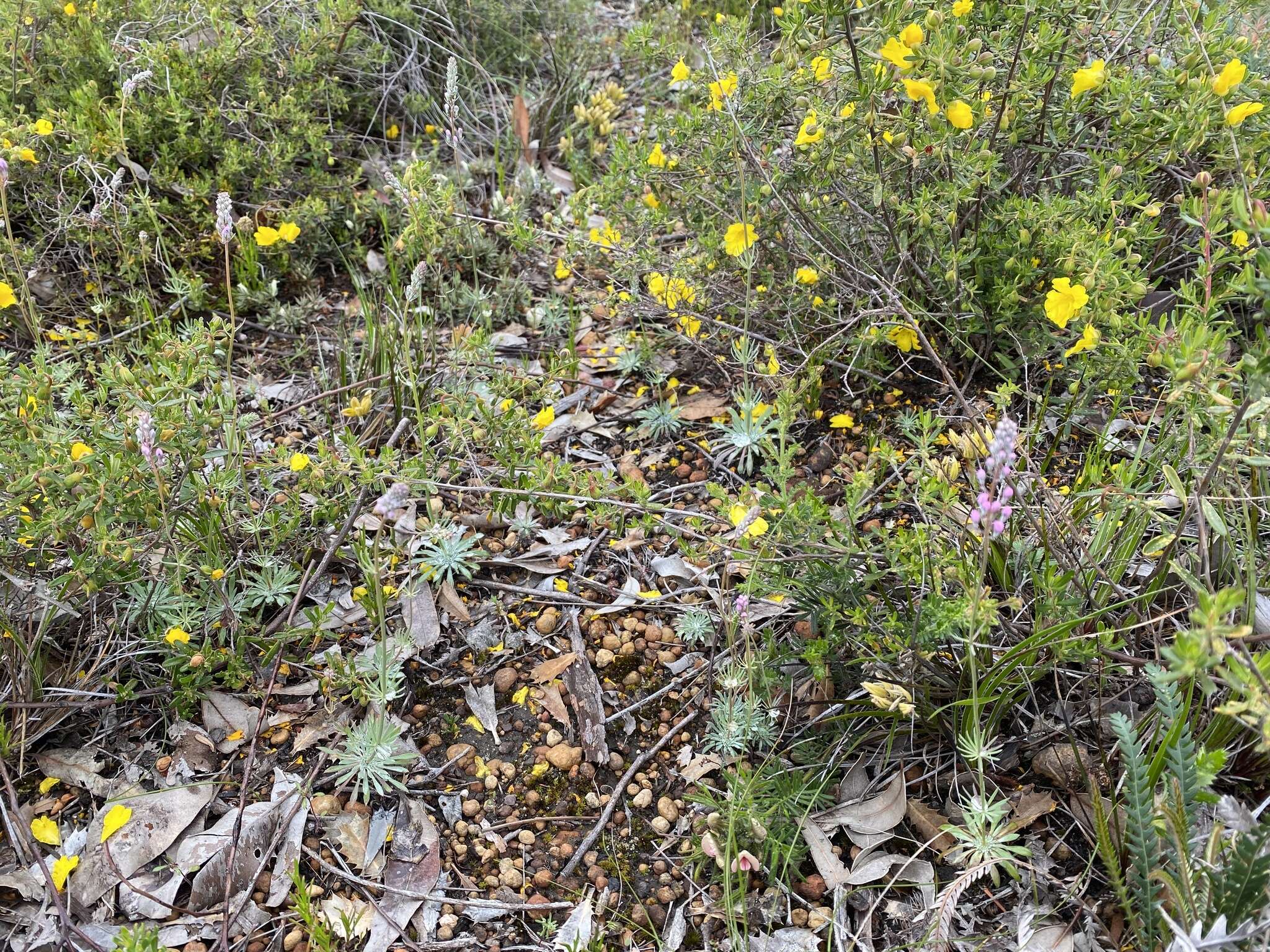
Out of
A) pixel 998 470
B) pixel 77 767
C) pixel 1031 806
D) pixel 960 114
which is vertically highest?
pixel 960 114

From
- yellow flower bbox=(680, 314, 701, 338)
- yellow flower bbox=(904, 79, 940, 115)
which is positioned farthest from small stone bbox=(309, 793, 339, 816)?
yellow flower bbox=(904, 79, 940, 115)

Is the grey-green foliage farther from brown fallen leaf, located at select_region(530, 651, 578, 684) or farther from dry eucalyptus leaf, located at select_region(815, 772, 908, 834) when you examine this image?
brown fallen leaf, located at select_region(530, 651, 578, 684)

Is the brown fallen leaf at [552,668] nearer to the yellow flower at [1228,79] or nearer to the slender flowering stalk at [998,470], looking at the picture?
the slender flowering stalk at [998,470]

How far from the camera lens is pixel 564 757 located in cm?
200

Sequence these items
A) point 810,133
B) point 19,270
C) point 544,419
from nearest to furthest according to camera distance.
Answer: point 19,270, point 810,133, point 544,419

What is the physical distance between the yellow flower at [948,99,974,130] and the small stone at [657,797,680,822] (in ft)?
5.19

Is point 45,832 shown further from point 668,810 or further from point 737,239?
point 737,239

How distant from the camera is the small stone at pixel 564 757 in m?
1.99

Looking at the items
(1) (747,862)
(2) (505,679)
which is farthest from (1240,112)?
(2) (505,679)

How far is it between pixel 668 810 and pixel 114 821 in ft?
3.64

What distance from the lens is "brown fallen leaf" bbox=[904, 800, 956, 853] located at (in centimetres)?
176

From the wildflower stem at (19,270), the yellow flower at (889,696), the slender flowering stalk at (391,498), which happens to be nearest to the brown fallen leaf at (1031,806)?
the yellow flower at (889,696)

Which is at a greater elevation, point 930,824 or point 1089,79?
point 1089,79

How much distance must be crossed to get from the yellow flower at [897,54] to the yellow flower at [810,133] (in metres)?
0.29
